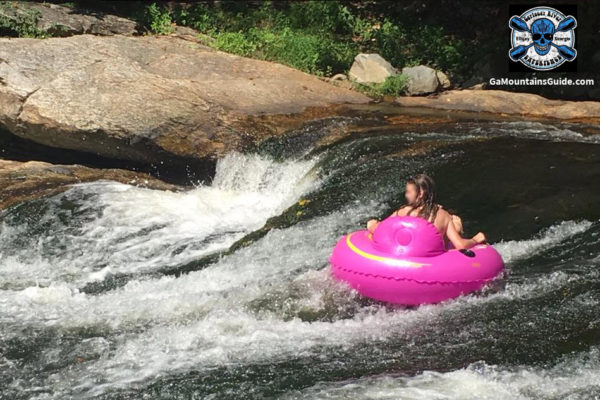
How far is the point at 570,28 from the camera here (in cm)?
1180

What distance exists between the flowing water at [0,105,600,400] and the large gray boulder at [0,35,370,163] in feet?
1.46

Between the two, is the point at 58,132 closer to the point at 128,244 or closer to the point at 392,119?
the point at 128,244

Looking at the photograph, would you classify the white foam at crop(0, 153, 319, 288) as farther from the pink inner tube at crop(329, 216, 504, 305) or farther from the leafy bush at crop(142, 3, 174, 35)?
the leafy bush at crop(142, 3, 174, 35)

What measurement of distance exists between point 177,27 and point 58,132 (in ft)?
12.5

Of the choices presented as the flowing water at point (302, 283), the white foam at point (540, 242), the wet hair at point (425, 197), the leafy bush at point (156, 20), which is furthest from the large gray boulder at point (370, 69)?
the wet hair at point (425, 197)

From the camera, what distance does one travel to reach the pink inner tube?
524 cm

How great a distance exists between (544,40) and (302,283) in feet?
25.6

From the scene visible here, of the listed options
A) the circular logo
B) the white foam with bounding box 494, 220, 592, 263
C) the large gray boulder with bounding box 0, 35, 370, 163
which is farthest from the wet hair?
the circular logo

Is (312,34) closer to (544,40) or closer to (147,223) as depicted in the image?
(544,40)

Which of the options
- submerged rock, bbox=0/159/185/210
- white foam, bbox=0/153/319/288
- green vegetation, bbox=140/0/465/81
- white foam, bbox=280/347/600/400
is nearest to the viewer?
white foam, bbox=280/347/600/400

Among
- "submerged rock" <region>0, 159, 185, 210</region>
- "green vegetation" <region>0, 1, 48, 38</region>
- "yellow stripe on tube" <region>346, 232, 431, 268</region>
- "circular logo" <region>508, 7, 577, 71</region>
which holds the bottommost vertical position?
"submerged rock" <region>0, 159, 185, 210</region>

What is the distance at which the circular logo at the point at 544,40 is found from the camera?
11703 mm

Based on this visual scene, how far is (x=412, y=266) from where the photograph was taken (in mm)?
5250

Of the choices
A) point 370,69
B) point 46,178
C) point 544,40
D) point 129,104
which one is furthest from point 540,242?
point 544,40
